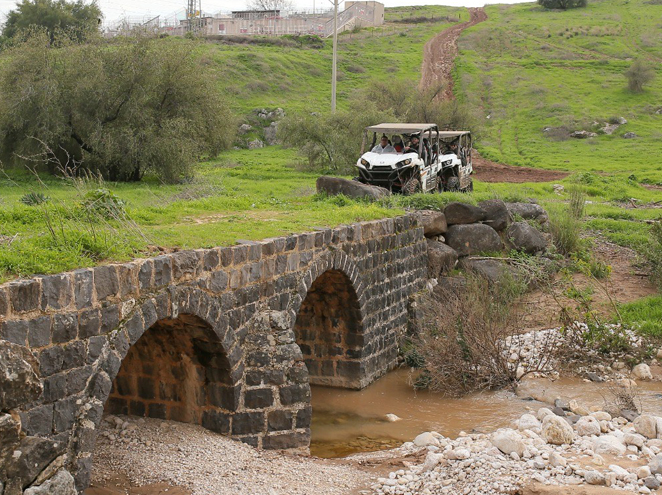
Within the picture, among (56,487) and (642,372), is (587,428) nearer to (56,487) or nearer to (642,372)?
(642,372)

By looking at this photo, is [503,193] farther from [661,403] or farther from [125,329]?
[125,329]

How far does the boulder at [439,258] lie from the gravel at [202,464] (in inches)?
296

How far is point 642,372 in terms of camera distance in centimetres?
1305

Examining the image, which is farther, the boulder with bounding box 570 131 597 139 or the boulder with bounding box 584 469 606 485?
the boulder with bounding box 570 131 597 139

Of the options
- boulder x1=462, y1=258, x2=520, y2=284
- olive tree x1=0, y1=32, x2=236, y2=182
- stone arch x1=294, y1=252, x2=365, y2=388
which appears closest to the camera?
stone arch x1=294, y1=252, x2=365, y2=388

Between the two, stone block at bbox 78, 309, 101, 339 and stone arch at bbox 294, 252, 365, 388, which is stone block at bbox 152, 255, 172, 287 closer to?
stone block at bbox 78, 309, 101, 339

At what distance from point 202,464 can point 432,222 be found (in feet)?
31.4

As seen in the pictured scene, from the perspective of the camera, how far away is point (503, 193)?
2152 centimetres

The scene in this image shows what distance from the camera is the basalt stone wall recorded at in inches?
256

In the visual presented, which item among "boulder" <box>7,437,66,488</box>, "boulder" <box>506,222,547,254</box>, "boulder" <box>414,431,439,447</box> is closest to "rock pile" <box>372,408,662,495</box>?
"boulder" <box>414,431,439,447</box>

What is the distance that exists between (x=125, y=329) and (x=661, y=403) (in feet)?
27.5

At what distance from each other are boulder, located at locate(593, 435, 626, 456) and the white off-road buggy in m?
10.0

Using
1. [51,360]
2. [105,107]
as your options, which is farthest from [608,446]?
[105,107]

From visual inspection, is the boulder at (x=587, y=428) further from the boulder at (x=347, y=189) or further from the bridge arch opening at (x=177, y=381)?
the boulder at (x=347, y=189)
